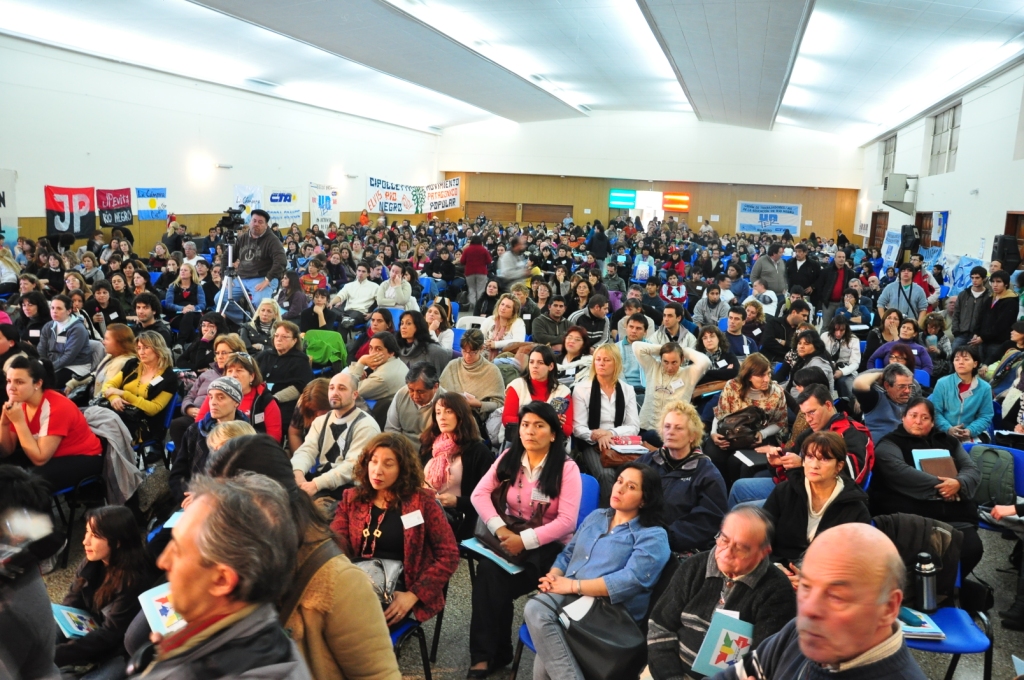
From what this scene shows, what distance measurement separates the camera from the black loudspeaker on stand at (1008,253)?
10234 millimetres

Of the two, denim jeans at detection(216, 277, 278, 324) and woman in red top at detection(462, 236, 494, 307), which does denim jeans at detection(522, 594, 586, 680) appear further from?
woman in red top at detection(462, 236, 494, 307)

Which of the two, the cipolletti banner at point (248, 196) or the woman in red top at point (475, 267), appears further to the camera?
the cipolletti banner at point (248, 196)

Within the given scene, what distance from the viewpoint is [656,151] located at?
91.0 ft

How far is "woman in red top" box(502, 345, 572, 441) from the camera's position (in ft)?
14.6

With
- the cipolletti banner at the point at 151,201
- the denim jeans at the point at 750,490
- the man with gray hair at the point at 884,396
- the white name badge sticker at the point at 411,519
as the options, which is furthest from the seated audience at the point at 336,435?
the cipolletti banner at the point at 151,201

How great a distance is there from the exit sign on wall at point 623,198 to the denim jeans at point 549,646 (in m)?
27.2

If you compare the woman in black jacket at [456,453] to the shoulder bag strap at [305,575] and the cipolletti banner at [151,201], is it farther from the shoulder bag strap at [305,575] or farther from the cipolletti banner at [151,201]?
the cipolletti banner at [151,201]

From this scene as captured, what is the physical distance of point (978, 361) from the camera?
5.05 metres

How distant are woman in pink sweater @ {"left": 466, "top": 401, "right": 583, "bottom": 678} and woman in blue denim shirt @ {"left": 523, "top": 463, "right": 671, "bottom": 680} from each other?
0.60ft

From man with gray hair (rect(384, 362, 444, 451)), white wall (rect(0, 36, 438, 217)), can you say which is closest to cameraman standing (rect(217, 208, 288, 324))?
man with gray hair (rect(384, 362, 444, 451))

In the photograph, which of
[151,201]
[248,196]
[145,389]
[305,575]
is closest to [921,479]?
[305,575]

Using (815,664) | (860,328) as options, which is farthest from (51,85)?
(815,664)

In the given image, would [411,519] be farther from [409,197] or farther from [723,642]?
[409,197]

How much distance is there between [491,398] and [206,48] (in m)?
13.1
